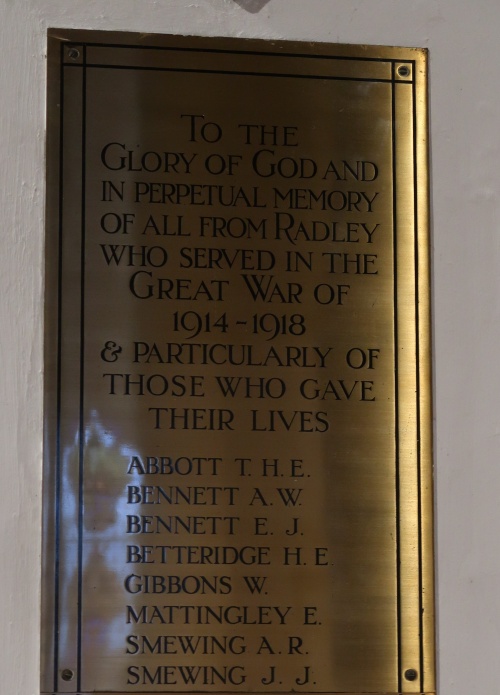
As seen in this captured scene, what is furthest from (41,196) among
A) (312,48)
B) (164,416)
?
(312,48)

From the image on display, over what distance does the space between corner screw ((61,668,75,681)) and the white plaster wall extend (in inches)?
1.6

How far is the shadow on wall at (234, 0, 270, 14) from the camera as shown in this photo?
5.16 ft

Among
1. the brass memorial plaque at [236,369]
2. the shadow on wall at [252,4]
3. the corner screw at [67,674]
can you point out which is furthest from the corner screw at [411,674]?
the shadow on wall at [252,4]

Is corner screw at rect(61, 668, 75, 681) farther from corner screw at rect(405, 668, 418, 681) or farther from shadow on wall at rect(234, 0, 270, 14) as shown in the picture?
shadow on wall at rect(234, 0, 270, 14)

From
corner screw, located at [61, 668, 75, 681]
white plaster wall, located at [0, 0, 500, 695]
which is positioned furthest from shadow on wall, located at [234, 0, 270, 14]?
corner screw, located at [61, 668, 75, 681]

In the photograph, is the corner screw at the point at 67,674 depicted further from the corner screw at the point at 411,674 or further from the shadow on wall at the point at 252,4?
the shadow on wall at the point at 252,4

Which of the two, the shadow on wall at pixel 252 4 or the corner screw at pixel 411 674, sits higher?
the shadow on wall at pixel 252 4

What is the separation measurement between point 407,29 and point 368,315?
1.56 feet

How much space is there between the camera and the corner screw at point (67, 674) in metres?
1.45

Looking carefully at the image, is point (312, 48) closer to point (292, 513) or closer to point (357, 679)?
point (292, 513)

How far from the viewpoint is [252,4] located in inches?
61.9

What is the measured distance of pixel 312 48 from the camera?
5.20 feet

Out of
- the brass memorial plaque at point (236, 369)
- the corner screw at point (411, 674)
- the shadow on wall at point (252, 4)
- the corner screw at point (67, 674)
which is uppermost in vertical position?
the shadow on wall at point (252, 4)

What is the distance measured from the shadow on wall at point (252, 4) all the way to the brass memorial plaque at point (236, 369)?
0.06 m
